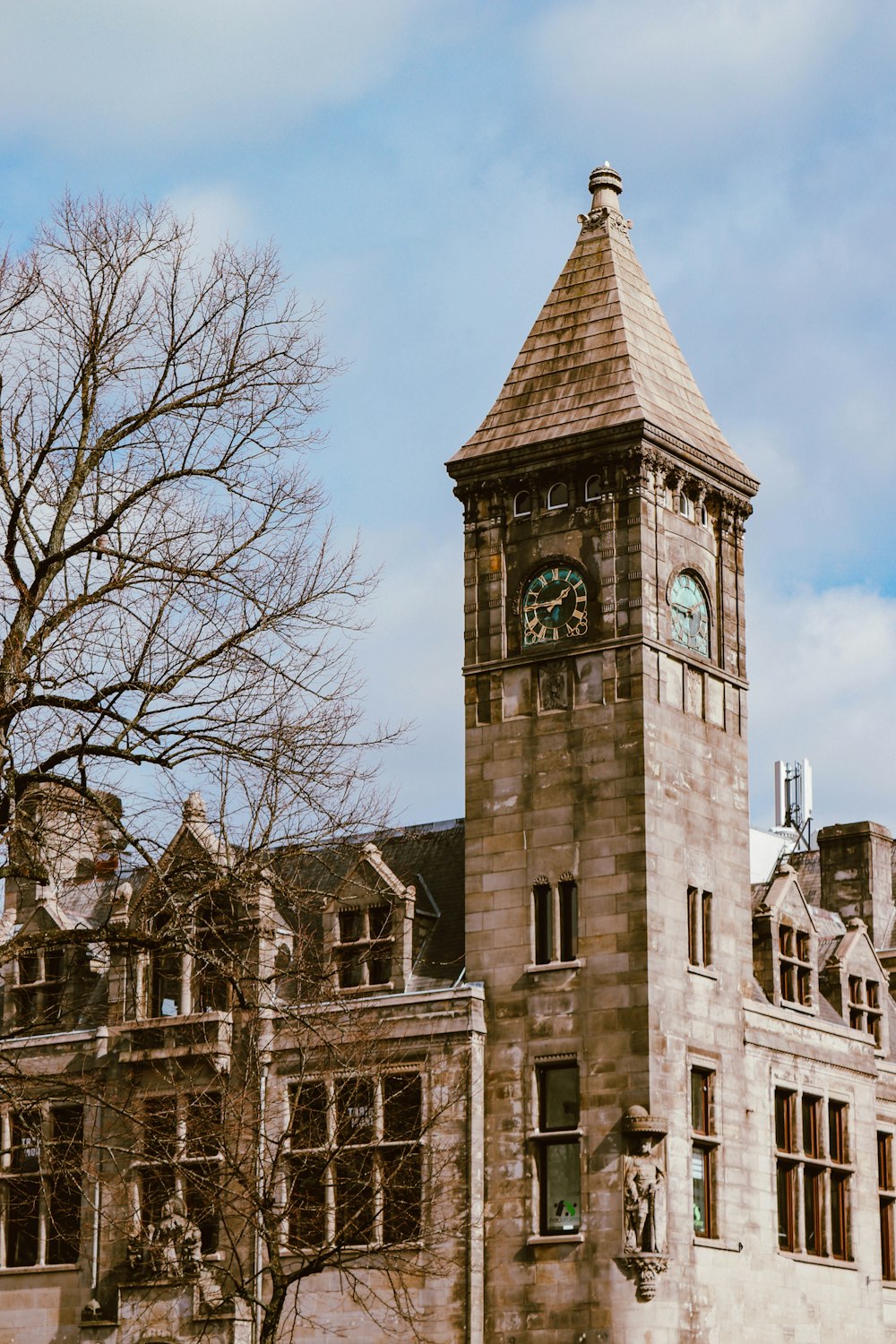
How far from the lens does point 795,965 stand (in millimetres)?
51938

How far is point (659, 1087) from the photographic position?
146 feet

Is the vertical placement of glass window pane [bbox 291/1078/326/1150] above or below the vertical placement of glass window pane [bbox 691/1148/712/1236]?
above

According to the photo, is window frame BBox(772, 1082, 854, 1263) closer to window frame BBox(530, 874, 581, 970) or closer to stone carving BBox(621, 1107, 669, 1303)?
stone carving BBox(621, 1107, 669, 1303)

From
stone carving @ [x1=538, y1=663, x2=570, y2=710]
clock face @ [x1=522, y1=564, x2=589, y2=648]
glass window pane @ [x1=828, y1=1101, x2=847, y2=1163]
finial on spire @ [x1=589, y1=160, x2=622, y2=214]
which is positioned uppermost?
finial on spire @ [x1=589, y1=160, x2=622, y2=214]

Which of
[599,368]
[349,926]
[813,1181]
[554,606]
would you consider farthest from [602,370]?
[813,1181]

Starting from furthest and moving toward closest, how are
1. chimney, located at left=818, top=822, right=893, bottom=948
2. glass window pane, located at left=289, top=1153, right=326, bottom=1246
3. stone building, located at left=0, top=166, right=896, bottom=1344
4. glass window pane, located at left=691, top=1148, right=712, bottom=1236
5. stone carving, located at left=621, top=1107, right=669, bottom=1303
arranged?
chimney, located at left=818, top=822, right=893, bottom=948 < glass window pane, located at left=691, top=1148, right=712, bottom=1236 < glass window pane, located at left=289, top=1153, right=326, bottom=1246 < stone building, located at left=0, top=166, right=896, bottom=1344 < stone carving, located at left=621, top=1107, right=669, bottom=1303

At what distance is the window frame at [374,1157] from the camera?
4416 cm

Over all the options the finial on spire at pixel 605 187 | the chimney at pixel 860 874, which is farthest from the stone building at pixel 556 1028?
the chimney at pixel 860 874

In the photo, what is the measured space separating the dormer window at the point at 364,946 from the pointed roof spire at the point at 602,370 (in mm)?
10401

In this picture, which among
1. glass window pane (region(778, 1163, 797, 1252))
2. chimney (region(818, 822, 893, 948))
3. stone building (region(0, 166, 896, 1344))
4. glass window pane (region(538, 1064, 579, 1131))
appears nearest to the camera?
stone building (region(0, 166, 896, 1344))

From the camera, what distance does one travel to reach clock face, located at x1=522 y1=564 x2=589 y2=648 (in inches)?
1882

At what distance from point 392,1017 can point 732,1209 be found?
8.15 m

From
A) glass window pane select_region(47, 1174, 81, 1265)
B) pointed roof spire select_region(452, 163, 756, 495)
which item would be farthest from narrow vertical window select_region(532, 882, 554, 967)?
glass window pane select_region(47, 1174, 81, 1265)

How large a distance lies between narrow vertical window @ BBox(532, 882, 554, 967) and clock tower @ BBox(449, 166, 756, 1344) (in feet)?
0.18
